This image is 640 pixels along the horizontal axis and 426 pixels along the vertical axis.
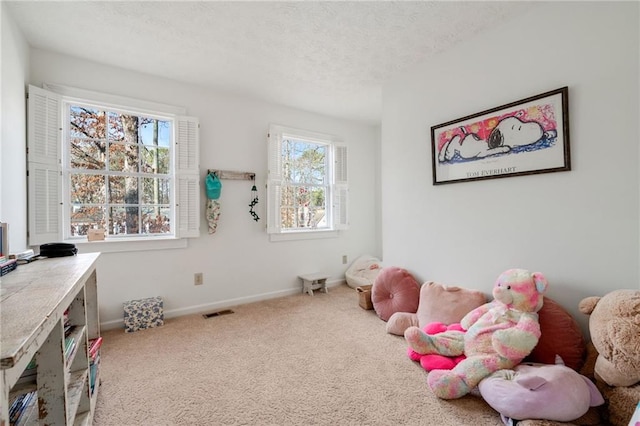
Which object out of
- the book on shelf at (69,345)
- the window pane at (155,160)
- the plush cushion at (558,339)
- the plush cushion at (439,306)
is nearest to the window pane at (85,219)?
the window pane at (155,160)

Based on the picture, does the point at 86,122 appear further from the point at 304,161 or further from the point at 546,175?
the point at 546,175

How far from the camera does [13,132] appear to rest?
193 centimetres

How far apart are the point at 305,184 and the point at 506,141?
7.95ft

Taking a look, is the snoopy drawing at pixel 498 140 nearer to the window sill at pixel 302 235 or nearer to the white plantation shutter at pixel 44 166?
the window sill at pixel 302 235

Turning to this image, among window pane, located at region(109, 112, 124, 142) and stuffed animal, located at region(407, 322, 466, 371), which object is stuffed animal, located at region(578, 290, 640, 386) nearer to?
stuffed animal, located at region(407, 322, 466, 371)

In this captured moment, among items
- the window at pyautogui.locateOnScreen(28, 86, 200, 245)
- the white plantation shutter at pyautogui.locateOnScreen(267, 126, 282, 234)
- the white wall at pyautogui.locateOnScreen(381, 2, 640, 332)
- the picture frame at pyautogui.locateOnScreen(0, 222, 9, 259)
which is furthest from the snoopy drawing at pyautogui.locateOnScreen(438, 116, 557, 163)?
the picture frame at pyautogui.locateOnScreen(0, 222, 9, 259)

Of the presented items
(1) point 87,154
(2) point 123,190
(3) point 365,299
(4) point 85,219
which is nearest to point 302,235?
(3) point 365,299

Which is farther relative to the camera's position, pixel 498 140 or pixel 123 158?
pixel 123 158

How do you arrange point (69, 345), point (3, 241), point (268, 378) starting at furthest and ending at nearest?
point (268, 378), point (3, 241), point (69, 345)

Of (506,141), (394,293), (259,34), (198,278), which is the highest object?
(259,34)

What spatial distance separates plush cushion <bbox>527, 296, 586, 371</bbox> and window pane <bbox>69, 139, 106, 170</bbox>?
3.77 metres

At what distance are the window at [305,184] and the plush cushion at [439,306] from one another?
5.72 feet

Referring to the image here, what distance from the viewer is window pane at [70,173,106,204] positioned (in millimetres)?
2570

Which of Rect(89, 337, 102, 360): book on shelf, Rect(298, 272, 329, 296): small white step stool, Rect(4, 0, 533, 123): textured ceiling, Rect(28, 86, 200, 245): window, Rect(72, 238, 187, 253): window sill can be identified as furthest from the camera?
Rect(298, 272, 329, 296): small white step stool
